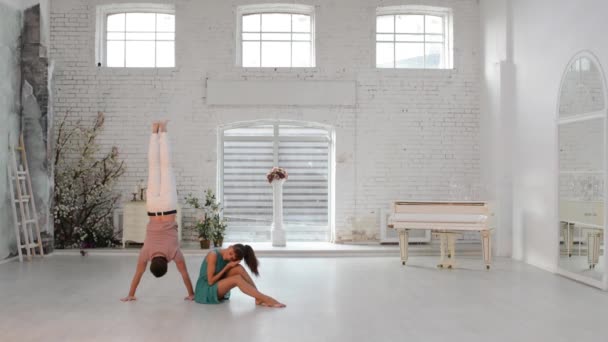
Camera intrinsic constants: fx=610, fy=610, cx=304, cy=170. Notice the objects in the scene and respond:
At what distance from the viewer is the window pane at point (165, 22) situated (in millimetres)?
10320

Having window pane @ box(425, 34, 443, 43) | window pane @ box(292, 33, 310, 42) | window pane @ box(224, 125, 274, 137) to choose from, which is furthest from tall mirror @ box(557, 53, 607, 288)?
window pane @ box(224, 125, 274, 137)

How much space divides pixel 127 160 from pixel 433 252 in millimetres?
5162

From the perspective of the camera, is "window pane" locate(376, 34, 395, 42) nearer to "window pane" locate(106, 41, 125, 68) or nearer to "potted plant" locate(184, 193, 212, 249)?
"potted plant" locate(184, 193, 212, 249)

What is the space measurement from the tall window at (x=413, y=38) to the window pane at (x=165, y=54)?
11.4 ft

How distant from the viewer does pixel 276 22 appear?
1041 cm

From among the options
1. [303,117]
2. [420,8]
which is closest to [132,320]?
[303,117]

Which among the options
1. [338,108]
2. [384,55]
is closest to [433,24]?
[384,55]

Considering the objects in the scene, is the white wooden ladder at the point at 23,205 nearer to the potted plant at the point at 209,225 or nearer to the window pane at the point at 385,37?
the potted plant at the point at 209,225

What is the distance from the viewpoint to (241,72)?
10.2 meters

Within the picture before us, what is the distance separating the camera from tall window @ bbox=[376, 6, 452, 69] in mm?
10391

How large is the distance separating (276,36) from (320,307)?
594cm

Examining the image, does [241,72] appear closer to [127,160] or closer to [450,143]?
[127,160]

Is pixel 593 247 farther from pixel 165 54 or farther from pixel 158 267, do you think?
pixel 165 54

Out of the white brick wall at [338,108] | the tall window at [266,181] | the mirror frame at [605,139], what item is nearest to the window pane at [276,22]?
the white brick wall at [338,108]
